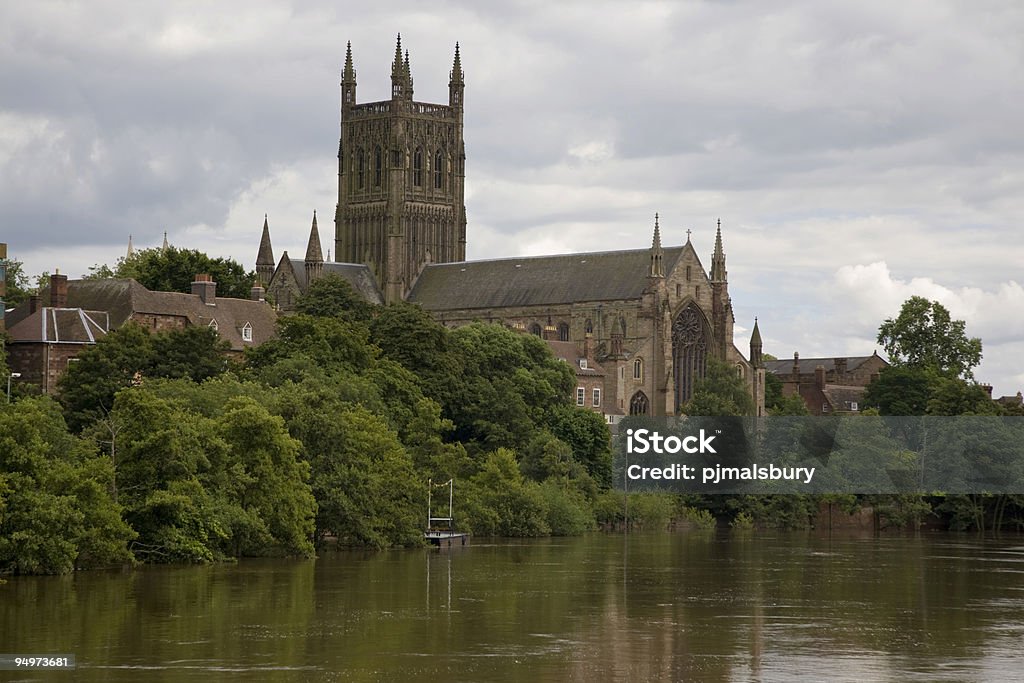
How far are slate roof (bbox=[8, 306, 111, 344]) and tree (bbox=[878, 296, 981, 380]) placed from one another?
10688 cm

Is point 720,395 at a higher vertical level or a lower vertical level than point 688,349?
lower

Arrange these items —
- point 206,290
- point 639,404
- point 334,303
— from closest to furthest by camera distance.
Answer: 1. point 206,290
2. point 334,303
3. point 639,404

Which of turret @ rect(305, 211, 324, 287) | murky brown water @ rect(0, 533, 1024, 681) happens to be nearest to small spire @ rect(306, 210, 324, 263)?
turret @ rect(305, 211, 324, 287)

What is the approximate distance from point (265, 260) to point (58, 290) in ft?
288

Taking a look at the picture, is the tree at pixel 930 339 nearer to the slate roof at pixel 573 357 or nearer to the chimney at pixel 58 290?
the slate roof at pixel 573 357

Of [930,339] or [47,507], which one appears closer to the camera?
[47,507]

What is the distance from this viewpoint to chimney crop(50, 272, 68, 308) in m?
110

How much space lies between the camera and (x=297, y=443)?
78250 millimetres

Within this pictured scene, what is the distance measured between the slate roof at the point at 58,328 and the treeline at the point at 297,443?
9.26 meters

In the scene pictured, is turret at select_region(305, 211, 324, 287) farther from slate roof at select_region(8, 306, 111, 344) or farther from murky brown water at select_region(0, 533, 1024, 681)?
murky brown water at select_region(0, 533, 1024, 681)

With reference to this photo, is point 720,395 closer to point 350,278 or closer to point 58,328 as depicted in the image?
point 350,278

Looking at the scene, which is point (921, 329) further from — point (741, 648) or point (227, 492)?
point (741, 648)

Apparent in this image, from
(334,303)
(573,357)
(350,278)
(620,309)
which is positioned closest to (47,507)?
(334,303)
